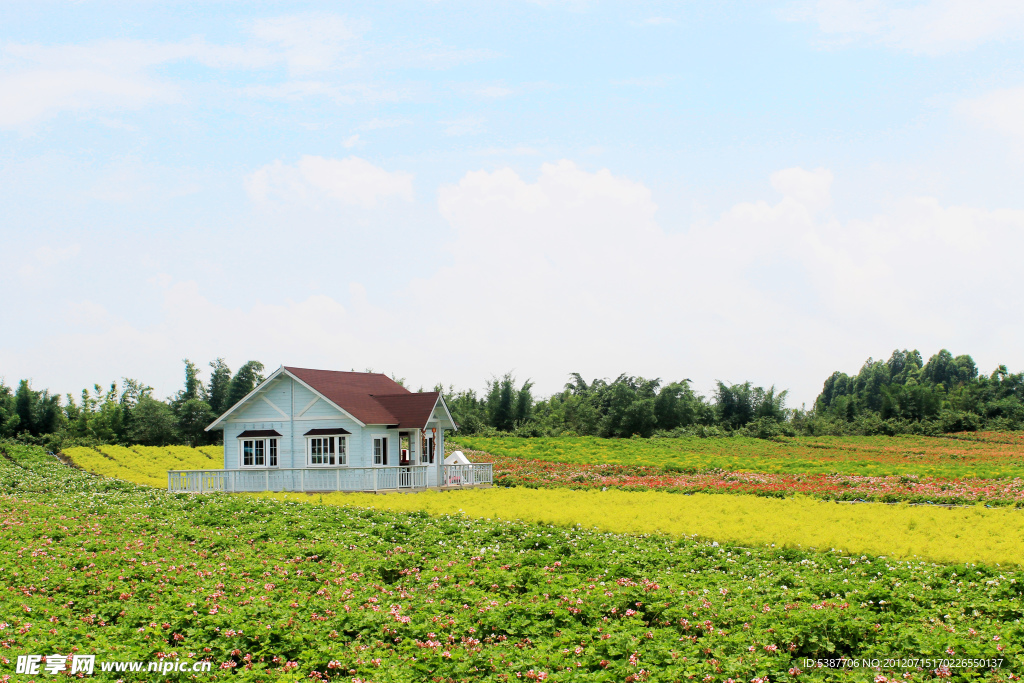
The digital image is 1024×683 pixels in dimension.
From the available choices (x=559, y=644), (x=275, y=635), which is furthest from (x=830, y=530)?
(x=275, y=635)

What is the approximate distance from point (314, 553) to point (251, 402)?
16361 millimetres

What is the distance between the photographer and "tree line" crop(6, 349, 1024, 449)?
185 ft

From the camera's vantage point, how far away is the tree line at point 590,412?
56.2 meters

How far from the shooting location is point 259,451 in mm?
29250

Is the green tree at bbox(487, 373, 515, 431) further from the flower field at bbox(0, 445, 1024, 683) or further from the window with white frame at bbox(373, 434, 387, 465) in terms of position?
the flower field at bbox(0, 445, 1024, 683)

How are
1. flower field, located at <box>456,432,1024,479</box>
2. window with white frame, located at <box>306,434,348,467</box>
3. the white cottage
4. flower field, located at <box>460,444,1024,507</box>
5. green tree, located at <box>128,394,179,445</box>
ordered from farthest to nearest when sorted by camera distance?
1. green tree, located at <box>128,394,179,445</box>
2. flower field, located at <box>456,432,1024,479</box>
3. window with white frame, located at <box>306,434,348,467</box>
4. the white cottage
5. flower field, located at <box>460,444,1024,507</box>

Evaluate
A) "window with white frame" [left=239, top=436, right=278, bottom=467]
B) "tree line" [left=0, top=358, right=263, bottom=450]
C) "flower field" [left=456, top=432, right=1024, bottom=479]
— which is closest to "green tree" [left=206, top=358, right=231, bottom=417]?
"tree line" [left=0, top=358, right=263, bottom=450]

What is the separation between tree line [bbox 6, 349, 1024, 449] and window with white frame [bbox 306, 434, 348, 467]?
31502 mm

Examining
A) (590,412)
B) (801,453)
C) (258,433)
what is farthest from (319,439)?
(590,412)

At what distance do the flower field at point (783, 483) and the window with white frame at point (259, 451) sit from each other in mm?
8932
